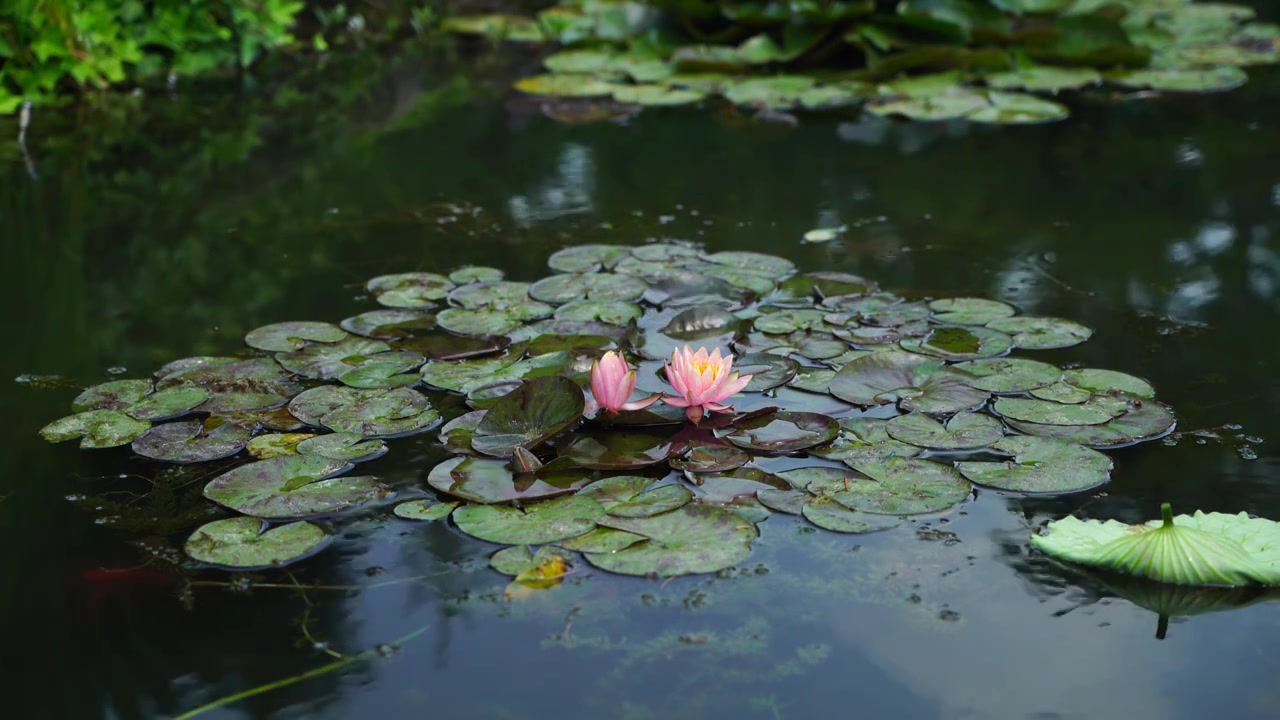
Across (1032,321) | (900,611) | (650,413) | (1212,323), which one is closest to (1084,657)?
(900,611)

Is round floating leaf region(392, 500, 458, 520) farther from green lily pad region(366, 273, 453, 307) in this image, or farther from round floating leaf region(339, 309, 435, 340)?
green lily pad region(366, 273, 453, 307)

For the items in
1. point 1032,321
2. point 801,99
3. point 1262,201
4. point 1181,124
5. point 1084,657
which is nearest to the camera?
point 1084,657

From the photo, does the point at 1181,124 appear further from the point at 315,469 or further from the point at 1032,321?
the point at 315,469

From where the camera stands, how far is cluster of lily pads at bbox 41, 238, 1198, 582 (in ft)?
5.98

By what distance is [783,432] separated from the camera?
2.07 metres

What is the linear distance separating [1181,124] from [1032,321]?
7.64 feet

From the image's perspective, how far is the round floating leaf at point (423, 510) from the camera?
1.87 meters

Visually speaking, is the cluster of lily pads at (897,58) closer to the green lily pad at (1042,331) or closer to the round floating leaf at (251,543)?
the green lily pad at (1042,331)

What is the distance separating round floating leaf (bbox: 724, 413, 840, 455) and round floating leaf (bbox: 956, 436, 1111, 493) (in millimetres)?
234

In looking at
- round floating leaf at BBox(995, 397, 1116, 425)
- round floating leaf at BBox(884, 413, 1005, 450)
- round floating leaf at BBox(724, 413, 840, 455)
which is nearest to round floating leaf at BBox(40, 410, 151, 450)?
round floating leaf at BBox(724, 413, 840, 455)

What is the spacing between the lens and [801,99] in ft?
15.8

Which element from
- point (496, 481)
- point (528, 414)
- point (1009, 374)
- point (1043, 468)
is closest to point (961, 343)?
point (1009, 374)

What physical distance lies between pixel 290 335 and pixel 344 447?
585 millimetres

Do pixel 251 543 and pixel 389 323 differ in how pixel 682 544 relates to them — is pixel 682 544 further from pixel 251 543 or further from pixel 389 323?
pixel 389 323
